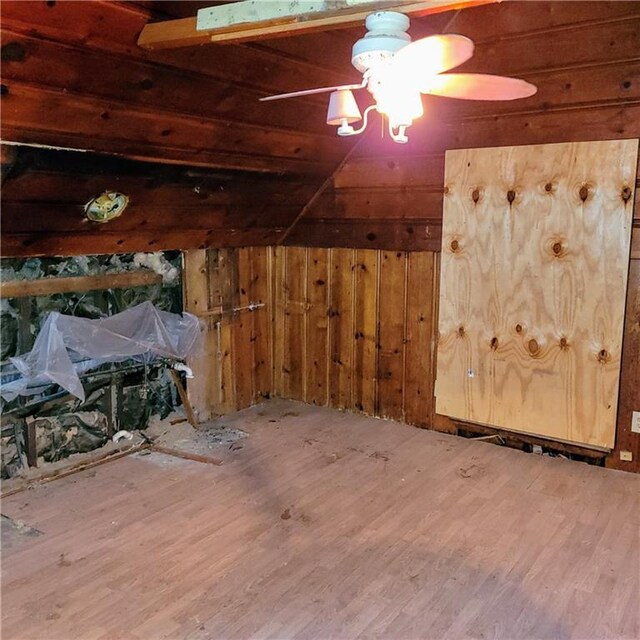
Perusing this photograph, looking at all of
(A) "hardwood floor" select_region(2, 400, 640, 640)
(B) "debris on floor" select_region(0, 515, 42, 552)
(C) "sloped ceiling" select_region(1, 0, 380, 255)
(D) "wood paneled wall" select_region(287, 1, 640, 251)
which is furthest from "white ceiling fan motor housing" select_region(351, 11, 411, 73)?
(B) "debris on floor" select_region(0, 515, 42, 552)

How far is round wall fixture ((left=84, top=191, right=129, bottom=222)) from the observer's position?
2967 mm

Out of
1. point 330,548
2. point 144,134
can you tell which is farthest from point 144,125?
point 330,548

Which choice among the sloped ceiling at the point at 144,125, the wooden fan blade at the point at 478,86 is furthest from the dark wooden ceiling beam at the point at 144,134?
the wooden fan blade at the point at 478,86

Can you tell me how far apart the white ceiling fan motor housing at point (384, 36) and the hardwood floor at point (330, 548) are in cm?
185

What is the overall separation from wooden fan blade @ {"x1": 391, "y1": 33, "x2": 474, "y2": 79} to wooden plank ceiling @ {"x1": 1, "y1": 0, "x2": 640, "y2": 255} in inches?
37.9

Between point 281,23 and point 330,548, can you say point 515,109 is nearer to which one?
point 281,23

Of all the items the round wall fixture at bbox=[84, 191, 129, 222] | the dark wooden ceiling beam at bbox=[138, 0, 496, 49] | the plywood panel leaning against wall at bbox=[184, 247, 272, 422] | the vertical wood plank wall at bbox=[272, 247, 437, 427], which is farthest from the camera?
the plywood panel leaning against wall at bbox=[184, 247, 272, 422]

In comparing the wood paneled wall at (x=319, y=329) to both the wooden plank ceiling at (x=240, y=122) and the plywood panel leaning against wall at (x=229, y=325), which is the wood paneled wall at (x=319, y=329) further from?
the wooden plank ceiling at (x=240, y=122)

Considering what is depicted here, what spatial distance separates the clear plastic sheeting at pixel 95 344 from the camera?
10.5 feet

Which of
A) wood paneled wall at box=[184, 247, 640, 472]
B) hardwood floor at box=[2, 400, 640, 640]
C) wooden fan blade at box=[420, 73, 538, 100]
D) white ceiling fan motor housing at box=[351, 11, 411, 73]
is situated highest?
white ceiling fan motor housing at box=[351, 11, 411, 73]

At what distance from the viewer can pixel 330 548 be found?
2598 millimetres

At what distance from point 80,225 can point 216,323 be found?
1.37m

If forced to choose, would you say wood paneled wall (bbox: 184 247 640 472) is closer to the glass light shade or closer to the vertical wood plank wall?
the vertical wood plank wall

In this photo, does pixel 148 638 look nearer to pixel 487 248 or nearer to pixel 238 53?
pixel 238 53
